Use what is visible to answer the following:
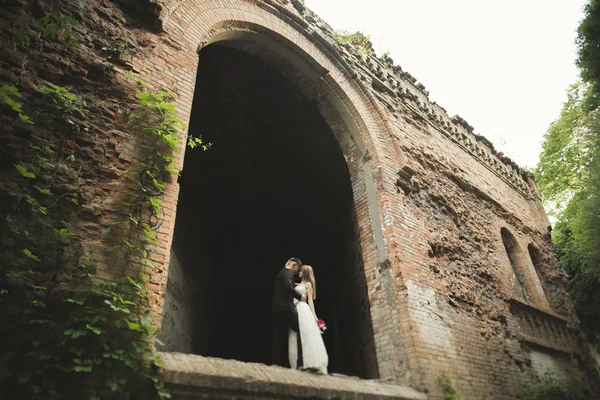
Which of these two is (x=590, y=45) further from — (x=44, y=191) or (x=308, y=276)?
(x=44, y=191)

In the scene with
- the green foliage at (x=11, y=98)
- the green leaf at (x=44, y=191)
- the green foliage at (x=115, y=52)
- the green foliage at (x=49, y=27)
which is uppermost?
the green foliage at (x=115, y=52)

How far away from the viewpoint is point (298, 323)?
4664 millimetres

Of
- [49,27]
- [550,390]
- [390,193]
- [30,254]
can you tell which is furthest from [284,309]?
[550,390]

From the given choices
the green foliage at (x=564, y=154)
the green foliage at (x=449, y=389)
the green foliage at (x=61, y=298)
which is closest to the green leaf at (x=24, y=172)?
the green foliage at (x=61, y=298)

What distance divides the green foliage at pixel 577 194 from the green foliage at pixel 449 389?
32.1 feet

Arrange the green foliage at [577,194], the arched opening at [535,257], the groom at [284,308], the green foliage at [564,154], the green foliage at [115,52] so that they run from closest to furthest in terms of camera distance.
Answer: the green foliage at [115,52]
the groom at [284,308]
the arched opening at [535,257]
the green foliage at [577,194]
the green foliage at [564,154]

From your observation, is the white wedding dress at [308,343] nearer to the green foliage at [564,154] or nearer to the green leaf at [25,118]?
the green leaf at [25,118]

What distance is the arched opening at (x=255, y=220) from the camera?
7.89 metres

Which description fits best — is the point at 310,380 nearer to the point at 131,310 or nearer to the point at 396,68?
the point at 131,310

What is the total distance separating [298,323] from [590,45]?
48.6ft

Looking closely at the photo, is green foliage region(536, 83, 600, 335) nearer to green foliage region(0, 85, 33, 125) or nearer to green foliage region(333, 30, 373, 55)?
green foliage region(333, 30, 373, 55)

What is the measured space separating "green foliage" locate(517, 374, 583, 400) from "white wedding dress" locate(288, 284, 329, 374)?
4.09m

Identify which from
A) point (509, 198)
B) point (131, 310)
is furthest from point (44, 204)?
point (509, 198)

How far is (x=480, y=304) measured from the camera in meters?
6.79
